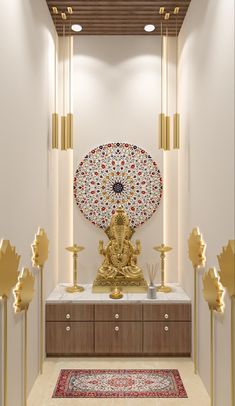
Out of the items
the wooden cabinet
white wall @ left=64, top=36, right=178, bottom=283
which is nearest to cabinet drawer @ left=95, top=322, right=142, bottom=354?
the wooden cabinet

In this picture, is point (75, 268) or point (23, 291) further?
point (75, 268)

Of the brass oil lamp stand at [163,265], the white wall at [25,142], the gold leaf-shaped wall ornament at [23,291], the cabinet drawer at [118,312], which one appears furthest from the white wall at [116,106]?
the gold leaf-shaped wall ornament at [23,291]

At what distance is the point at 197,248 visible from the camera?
3578 millimetres

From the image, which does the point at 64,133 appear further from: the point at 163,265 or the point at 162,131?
the point at 163,265

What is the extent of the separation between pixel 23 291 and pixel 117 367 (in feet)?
4.68

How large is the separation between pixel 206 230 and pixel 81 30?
2632mm

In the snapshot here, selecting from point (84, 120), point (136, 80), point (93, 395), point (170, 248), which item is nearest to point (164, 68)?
point (136, 80)

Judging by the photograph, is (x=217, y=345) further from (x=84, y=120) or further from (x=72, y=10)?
(x=72, y=10)

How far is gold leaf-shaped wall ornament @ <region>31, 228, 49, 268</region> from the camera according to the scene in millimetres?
3521

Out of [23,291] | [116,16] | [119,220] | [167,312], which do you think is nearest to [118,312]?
[167,312]

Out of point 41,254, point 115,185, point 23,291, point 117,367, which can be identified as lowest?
point 117,367

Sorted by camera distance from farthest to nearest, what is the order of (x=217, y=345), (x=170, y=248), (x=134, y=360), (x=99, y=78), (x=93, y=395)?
(x=99, y=78), (x=170, y=248), (x=134, y=360), (x=93, y=395), (x=217, y=345)

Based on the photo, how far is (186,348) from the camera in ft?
13.5

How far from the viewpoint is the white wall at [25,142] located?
2.76 m
